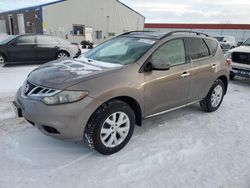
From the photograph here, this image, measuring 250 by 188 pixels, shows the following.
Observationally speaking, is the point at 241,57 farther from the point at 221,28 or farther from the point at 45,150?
the point at 221,28

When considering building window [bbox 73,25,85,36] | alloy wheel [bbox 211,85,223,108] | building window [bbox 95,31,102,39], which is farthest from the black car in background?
building window [bbox 95,31,102,39]

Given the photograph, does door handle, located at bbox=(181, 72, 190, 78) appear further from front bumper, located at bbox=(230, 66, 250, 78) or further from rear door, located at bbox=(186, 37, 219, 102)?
front bumper, located at bbox=(230, 66, 250, 78)

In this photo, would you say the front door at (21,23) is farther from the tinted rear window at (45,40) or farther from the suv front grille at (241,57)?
the suv front grille at (241,57)

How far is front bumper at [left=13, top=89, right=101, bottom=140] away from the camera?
285cm

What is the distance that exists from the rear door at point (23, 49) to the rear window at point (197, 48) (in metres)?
7.79

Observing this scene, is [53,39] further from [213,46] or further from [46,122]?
[46,122]

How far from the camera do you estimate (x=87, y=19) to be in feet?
97.6

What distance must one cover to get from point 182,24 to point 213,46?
133 feet

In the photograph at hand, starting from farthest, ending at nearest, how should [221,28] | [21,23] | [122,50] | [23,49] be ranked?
[221,28] < [21,23] < [23,49] < [122,50]

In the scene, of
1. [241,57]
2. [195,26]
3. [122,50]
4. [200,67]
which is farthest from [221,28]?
[122,50]

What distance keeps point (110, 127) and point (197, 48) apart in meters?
2.45

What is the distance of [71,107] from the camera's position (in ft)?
9.36

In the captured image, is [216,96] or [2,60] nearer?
[216,96]

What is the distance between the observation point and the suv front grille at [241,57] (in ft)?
25.8
